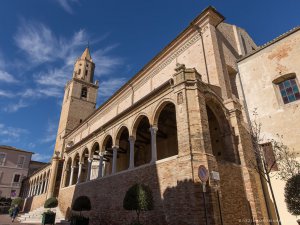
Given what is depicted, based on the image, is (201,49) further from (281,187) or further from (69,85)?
(69,85)

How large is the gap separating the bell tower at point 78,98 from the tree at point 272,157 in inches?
964

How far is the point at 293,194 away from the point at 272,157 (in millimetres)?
2379

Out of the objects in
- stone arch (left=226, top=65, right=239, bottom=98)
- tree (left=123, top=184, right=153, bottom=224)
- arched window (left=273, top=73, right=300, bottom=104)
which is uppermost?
stone arch (left=226, top=65, right=239, bottom=98)

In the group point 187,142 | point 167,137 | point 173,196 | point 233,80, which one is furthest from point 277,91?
point 173,196

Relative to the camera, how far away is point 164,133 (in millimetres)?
16312

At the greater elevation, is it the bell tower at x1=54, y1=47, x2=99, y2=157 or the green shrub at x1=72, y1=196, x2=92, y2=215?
the bell tower at x1=54, y1=47, x2=99, y2=157

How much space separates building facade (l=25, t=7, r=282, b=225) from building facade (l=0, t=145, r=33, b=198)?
2282 centimetres

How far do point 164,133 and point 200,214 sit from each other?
29.2 feet

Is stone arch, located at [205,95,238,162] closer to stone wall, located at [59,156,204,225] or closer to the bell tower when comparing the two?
stone wall, located at [59,156,204,225]

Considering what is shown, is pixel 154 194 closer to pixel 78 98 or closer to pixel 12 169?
pixel 78 98

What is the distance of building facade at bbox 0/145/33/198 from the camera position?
3700cm

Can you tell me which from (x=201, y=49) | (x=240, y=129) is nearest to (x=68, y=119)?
(x=201, y=49)

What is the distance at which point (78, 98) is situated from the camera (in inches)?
1334

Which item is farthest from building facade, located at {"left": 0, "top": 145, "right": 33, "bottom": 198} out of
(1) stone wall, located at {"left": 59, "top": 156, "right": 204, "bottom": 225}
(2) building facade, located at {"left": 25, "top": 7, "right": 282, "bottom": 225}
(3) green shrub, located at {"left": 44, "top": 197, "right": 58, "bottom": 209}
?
(1) stone wall, located at {"left": 59, "top": 156, "right": 204, "bottom": 225}
